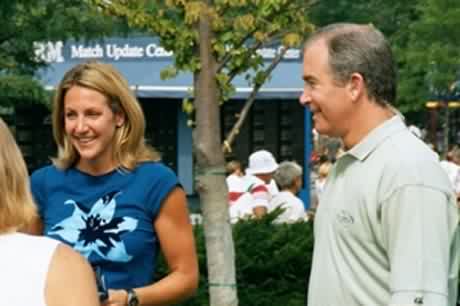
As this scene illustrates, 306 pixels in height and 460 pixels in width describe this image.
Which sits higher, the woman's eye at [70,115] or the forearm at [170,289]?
the woman's eye at [70,115]

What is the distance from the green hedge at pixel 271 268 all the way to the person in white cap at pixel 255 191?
157cm

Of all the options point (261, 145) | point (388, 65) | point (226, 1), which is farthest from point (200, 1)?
point (261, 145)

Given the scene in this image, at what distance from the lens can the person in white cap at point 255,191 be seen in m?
11.5

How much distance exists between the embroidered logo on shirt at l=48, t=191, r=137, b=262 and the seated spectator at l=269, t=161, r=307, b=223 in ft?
23.8

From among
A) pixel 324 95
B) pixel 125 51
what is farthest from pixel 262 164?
pixel 125 51

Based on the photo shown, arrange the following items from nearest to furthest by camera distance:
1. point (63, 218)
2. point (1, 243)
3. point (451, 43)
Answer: point (1, 243) → point (63, 218) → point (451, 43)

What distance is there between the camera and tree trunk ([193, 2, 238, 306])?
774 cm

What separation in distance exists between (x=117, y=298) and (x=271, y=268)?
5.40 m

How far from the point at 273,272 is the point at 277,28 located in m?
2.06

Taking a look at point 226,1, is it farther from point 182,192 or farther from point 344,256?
point 344,256

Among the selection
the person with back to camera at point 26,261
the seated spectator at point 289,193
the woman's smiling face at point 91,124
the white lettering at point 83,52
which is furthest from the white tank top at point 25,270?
the white lettering at point 83,52

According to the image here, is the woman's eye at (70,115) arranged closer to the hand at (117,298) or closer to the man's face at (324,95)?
the hand at (117,298)

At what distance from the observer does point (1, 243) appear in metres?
2.94

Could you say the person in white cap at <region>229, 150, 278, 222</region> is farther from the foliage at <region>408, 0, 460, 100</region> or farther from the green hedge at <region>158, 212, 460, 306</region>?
the foliage at <region>408, 0, 460, 100</region>
